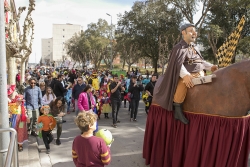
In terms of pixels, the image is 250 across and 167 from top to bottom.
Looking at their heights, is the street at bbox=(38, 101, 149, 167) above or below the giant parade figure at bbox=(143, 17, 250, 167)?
below

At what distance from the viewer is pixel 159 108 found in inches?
190

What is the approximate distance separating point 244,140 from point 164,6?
25933 mm

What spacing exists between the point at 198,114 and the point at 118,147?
285 cm

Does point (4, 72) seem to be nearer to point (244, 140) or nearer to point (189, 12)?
point (244, 140)

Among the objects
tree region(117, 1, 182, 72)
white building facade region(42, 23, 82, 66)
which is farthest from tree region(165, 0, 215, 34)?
white building facade region(42, 23, 82, 66)

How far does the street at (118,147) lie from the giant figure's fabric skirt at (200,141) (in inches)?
32.8

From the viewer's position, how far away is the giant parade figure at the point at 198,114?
3.68 meters

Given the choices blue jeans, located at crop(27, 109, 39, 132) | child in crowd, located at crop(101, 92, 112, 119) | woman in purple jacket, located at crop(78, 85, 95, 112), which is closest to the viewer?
woman in purple jacket, located at crop(78, 85, 95, 112)

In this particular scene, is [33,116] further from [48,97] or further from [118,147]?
[118,147]

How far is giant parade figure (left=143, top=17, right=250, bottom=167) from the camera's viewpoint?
3676 millimetres

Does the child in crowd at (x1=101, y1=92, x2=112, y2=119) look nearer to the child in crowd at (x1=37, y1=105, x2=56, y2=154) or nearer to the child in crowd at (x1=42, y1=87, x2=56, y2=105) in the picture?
the child in crowd at (x1=42, y1=87, x2=56, y2=105)

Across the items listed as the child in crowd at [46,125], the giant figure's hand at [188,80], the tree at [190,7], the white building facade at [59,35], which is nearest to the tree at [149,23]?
the tree at [190,7]

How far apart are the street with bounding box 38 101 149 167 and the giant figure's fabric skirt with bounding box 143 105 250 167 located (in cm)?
83

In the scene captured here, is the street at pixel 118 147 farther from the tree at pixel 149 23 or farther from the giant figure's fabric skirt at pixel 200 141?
the tree at pixel 149 23
